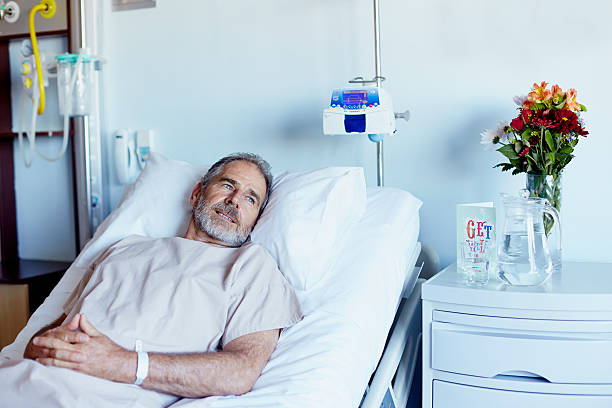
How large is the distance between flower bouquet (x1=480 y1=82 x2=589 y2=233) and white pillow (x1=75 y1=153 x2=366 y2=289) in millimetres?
465

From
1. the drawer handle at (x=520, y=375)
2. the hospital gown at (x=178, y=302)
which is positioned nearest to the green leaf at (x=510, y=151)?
the drawer handle at (x=520, y=375)

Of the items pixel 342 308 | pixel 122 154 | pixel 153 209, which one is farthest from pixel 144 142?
pixel 342 308

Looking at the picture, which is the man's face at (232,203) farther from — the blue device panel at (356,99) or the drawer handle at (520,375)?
the drawer handle at (520,375)

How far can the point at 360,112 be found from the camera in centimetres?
178

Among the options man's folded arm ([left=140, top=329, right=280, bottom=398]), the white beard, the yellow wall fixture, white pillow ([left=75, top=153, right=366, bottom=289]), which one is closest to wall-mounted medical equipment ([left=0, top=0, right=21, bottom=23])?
the yellow wall fixture

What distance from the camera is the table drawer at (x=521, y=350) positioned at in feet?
4.51

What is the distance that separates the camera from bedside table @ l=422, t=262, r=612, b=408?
1.38 meters

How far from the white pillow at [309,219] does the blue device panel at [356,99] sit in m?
0.20

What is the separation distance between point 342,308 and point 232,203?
0.45 metres

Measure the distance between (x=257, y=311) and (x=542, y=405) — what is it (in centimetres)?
71

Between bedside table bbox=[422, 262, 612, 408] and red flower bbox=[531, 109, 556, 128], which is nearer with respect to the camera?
bedside table bbox=[422, 262, 612, 408]

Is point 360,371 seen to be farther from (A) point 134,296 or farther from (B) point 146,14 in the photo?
(B) point 146,14

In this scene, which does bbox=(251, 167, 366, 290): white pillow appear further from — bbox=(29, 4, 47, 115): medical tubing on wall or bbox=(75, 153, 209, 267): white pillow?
bbox=(29, 4, 47, 115): medical tubing on wall

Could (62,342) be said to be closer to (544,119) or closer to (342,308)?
(342,308)
